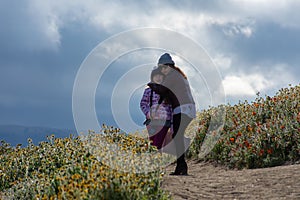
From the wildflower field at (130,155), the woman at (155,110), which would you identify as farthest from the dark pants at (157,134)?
the wildflower field at (130,155)

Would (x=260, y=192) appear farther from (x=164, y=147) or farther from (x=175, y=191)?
(x=164, y=147)

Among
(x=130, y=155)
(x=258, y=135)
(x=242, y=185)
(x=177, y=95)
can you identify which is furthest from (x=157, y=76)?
Result: (x=258, y=135)

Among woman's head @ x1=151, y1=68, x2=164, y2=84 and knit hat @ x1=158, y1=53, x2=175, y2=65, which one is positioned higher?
knit hat @ x1=158, y1=53, x2=175, y2=65

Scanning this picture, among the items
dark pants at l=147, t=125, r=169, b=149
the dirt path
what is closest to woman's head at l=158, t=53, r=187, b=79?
dark pants at l=147, t=125, r=169, b=149

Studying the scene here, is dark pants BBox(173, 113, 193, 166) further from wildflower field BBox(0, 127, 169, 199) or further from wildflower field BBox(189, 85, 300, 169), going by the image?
wildflower field BBox(189, 85, 300, 169)

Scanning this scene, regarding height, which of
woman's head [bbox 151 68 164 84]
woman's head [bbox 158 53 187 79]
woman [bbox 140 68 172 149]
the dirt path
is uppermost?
woman's head [bbox 158 53 187 79]

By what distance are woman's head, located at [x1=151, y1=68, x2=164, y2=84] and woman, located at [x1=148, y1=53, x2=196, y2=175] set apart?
70 millimetres

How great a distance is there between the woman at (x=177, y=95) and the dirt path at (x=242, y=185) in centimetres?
97

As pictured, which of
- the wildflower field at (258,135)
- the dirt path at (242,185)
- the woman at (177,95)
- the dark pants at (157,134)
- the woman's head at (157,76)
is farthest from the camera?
the wildflower field at (258,135)

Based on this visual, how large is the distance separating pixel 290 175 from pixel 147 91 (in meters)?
3.67

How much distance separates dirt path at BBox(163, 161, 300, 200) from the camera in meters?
7.57

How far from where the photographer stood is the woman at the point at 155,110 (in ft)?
31.1

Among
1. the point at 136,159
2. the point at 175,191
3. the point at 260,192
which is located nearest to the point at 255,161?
the point at 260,192

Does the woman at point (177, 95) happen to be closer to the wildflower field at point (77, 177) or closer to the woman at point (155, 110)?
the woman at point (155, 110)
